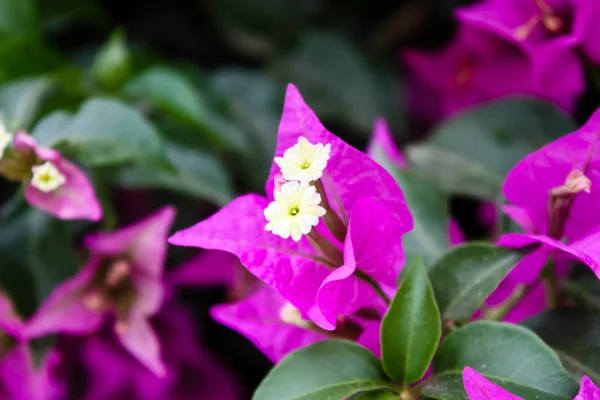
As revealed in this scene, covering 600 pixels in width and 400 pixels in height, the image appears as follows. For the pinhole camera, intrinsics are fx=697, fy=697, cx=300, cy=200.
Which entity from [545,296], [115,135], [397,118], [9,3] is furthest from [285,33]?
[545,296]

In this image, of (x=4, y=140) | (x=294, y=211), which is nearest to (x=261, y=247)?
(x=294, y=211)

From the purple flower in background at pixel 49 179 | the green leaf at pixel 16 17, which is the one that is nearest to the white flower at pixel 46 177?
the purple flower in background at pixel 49 179

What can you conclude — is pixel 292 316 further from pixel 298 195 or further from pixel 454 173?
pixel 454 173

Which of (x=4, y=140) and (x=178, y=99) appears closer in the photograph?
(x=4, y=140)

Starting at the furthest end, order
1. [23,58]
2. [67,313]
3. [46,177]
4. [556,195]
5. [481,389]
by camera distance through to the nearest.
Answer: [23,58] < [67,313] < [46,177] < [556,195] < [481,389]

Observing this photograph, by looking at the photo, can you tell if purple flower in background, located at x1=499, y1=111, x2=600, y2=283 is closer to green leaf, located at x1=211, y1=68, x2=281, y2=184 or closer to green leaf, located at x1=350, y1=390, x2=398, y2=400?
green leaf, located at x1=350, y1=390, x2=398, y2=400

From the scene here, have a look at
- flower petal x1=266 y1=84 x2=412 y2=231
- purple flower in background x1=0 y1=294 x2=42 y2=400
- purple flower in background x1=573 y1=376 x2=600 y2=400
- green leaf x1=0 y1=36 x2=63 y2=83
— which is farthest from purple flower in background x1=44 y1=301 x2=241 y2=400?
purple flower in background x1=573 y1=376 x2=600 y2=400
